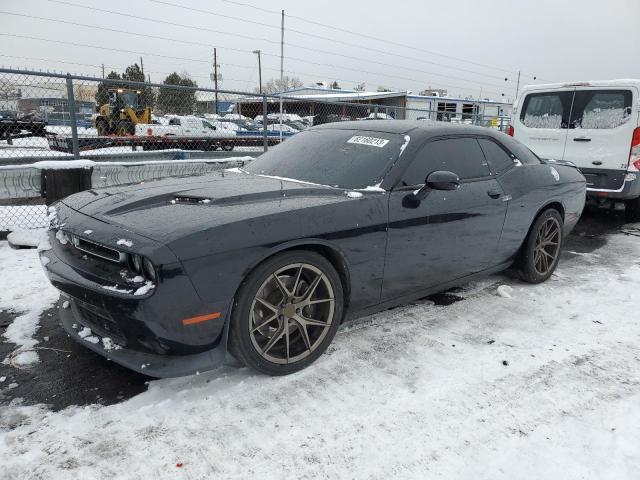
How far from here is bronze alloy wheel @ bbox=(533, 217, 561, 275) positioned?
432 centimetres

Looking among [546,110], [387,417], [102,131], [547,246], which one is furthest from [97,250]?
[102,131]

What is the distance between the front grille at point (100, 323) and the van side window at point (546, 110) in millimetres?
6971

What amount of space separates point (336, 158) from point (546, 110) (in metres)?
A: 5.38

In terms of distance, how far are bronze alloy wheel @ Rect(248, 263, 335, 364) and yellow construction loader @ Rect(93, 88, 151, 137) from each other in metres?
15.5

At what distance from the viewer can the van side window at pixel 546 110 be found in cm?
707

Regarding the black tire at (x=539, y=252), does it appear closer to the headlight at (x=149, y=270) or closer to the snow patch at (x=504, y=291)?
the snow patch at (x=504, y=291)

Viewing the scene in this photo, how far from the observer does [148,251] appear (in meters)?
2.16

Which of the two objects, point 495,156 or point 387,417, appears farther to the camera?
point 495,156

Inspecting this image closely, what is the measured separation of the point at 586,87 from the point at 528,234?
390cm

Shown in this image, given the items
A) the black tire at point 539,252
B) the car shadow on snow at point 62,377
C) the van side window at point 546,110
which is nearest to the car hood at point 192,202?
the car shadow on snow at point 62,377

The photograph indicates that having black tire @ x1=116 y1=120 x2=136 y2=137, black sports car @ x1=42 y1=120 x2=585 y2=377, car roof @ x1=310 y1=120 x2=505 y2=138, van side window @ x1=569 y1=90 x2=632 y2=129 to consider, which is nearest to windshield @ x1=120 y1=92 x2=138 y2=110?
black tire @ x1=116 y1=120 x2=136 y2=137

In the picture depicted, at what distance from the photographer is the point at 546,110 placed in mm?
7320

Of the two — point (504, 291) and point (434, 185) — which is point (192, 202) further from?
point (504, 291)

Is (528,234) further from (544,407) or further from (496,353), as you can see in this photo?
(544,407)
